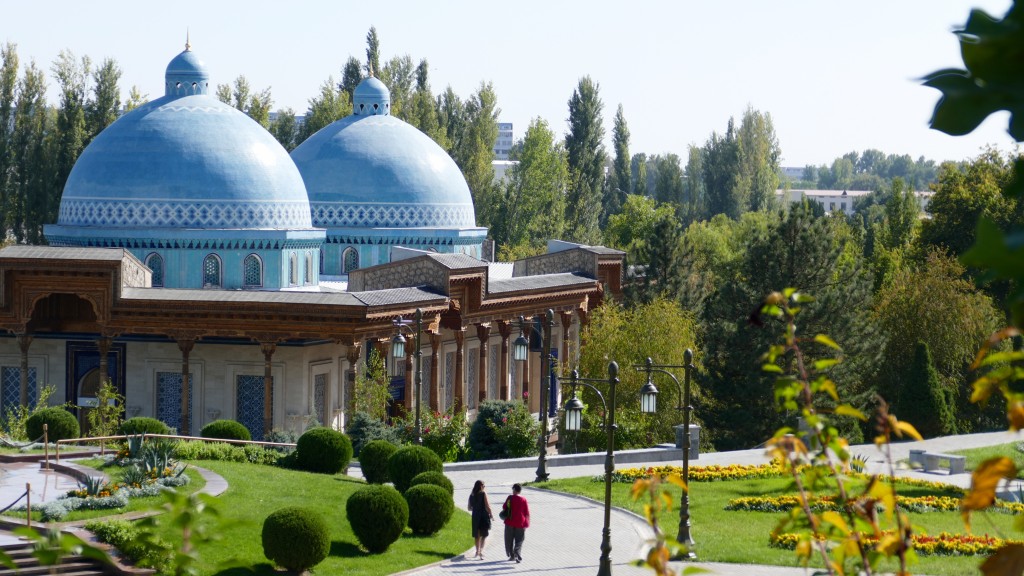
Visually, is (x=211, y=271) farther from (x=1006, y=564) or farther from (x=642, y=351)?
(x=1006, y=564)

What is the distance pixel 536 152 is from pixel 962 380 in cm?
3036

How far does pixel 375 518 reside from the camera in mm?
23016

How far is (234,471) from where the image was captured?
28047 millimetres

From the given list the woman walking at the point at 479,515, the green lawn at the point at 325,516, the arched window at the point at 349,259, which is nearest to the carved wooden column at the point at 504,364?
the arched window at the point at 349,259

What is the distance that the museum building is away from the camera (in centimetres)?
3891

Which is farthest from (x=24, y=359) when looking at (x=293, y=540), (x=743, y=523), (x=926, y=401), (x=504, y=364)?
(x=926, y=401)

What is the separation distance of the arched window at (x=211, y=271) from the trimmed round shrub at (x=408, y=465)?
17.0 m

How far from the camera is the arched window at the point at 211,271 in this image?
4334 cm

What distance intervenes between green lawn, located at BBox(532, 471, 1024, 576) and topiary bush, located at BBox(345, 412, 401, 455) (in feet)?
17.3

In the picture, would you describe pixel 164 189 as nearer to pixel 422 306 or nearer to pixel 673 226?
pixel 422 306

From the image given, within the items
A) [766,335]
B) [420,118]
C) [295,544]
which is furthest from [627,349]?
[420,118]

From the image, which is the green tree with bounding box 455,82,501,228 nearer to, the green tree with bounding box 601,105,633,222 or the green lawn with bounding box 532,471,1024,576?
the green tree with bounding box 601,105,633,222

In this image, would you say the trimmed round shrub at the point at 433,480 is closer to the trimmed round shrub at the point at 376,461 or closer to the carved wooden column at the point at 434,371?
the trimmed round shrub at the point at 376,461

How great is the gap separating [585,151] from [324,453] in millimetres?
50183
